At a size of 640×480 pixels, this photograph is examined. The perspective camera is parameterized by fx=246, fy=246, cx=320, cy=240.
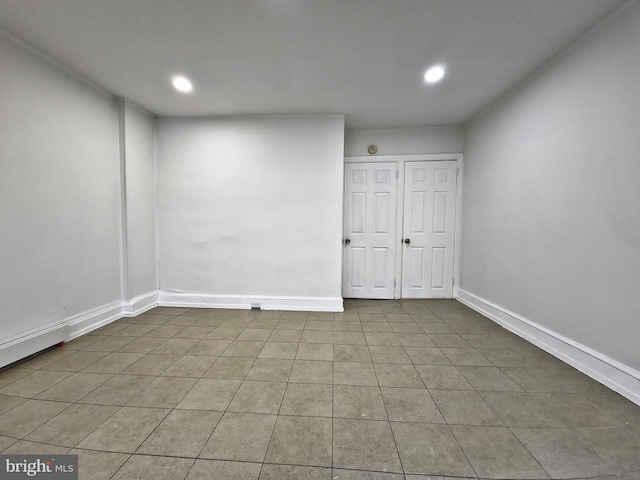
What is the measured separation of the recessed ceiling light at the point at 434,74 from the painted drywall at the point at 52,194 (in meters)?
3.64

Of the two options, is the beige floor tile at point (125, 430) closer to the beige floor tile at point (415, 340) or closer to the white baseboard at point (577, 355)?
the beige floor tile at point (415, 340)

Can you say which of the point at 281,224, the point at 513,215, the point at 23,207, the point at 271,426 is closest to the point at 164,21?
the point at 23,207

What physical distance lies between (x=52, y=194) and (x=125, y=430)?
7.58 feet

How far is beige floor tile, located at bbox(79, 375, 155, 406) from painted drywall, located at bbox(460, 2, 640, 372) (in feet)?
11.4

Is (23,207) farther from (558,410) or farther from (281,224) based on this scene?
(558,410)

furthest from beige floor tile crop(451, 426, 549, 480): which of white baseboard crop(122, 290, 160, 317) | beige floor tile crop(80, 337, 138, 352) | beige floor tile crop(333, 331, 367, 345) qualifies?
white baseboard crop(122, 290, 160, 317)

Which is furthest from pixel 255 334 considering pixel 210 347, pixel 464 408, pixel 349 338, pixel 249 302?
pixel 464 408

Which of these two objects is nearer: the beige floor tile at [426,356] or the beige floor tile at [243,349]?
the beige floor tile at [426,356]

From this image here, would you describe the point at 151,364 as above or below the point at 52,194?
below

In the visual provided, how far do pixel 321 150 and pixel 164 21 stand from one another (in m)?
2.02

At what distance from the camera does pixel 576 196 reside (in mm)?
2086

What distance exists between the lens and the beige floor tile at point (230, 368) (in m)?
1.95

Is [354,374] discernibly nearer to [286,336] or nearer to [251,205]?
[286,336]

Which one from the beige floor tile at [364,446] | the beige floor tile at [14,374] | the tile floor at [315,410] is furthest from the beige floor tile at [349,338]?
the beige floor tile at [14,374]
